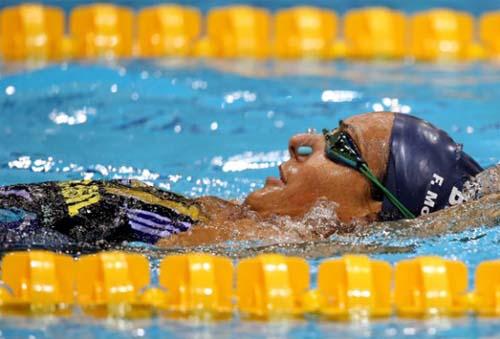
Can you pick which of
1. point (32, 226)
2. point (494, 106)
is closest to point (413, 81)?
point (494, 106)

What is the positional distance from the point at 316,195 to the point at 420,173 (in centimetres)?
32

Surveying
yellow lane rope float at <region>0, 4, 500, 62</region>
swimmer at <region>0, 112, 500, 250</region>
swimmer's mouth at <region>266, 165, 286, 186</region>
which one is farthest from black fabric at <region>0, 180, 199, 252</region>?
yellow lane rope float at <region>0, 4, 500, 62</region>

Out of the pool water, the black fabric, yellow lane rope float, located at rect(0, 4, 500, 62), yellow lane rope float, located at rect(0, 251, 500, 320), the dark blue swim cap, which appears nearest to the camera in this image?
yellow lane rope float, located at rect(0, 251, 500, 320)

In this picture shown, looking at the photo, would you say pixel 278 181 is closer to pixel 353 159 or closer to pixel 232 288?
pixel 353 159

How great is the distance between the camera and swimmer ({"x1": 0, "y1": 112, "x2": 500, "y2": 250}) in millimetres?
3275

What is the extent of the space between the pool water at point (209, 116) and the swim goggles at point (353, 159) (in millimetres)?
124

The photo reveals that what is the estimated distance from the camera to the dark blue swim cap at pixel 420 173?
3318 millimetres

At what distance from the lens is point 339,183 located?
3.35 meters

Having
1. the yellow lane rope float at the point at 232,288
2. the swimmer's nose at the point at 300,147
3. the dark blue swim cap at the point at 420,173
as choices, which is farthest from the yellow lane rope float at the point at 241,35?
the yellow lane rope float at the point at 232,288

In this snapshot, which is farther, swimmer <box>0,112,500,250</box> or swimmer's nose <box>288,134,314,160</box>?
swimmer's nose <box>288,134,314,160</box>

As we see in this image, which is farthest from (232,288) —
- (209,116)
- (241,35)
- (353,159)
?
(241,35)

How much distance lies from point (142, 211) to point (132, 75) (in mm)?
3124

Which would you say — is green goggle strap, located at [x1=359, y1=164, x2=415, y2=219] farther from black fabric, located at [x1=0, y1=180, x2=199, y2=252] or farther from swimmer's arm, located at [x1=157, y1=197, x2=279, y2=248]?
black fabric, located at [x1=0, y1=180, x2=199, y2=252]

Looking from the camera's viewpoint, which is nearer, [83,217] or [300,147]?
[83,217]
